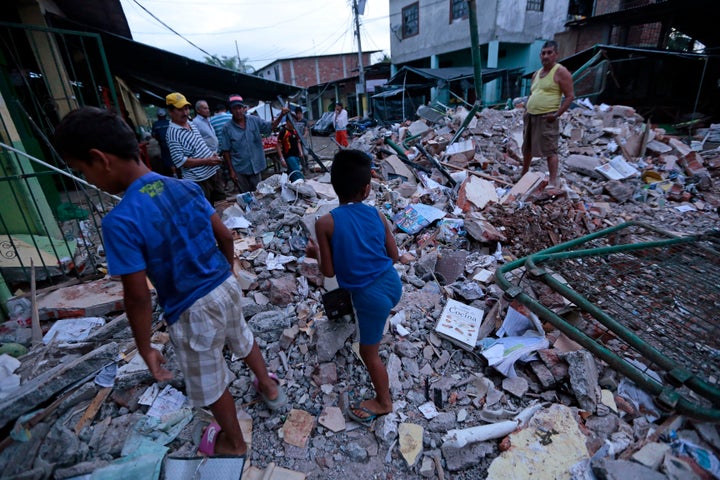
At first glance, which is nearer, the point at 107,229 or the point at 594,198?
the point at 107,229

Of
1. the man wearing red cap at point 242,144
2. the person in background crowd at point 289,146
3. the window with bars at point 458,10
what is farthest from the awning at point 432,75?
the man wearing red cap at point 242,144

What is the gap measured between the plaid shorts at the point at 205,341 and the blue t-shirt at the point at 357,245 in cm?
55

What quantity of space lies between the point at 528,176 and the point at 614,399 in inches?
133

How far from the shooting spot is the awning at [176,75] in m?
6.77

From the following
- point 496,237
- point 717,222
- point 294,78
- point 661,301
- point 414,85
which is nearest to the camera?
point 661,301

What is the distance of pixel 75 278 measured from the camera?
3219mm

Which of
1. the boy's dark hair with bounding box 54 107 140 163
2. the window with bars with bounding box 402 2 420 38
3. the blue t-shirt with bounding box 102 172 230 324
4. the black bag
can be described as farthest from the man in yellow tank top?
the window with bars with bounding box 402 2 420 38

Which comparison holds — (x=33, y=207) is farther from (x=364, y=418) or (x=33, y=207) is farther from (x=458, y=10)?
(x=458, y=10)

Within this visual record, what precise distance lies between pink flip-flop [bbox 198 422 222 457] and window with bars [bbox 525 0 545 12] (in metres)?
22.5

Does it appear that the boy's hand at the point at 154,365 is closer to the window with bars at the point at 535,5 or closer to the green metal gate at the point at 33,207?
the green metal gate at the point at 33,207

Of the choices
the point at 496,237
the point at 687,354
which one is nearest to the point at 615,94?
the point at 496,237

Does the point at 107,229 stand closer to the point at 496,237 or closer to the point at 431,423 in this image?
the point at 431,423

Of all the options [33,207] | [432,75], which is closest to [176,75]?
[33,207]

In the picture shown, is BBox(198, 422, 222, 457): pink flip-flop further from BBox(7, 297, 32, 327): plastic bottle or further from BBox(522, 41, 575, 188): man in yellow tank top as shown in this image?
BBox(522, 41, 575, 188): man in yellow tank top
